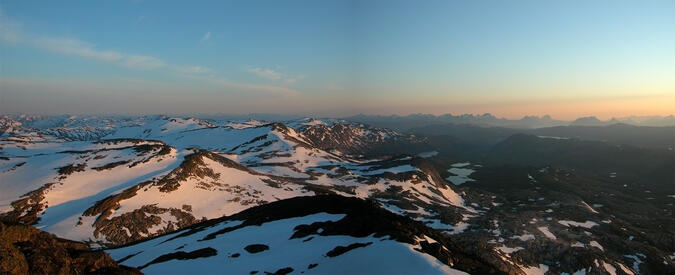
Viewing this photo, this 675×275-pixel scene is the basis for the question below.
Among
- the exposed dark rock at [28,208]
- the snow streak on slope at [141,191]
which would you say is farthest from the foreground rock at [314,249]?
the exposed dark rock at [28,208]

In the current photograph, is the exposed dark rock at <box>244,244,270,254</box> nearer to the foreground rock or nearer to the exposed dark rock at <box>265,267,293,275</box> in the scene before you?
the foreground rock

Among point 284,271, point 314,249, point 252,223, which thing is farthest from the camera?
point 252,223

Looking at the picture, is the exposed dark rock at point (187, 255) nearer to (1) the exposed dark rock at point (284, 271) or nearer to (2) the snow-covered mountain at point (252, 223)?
(2) the snow-covered mountain at point (252, 223)

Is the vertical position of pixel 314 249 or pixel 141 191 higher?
pixel 314 249

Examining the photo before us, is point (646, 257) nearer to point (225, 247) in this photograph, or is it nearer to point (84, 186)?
point (225, 247)

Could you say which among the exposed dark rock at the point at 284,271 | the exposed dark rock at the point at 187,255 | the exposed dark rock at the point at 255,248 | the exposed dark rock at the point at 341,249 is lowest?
the exposed dark rock at the point at 187,255

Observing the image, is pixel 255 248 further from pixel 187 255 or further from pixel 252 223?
pixel 252 223

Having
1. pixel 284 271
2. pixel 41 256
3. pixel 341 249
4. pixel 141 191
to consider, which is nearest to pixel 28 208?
pixel 141 191

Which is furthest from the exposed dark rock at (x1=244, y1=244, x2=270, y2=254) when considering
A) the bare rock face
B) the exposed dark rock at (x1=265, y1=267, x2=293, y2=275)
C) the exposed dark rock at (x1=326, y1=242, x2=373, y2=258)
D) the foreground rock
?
the bare rock face

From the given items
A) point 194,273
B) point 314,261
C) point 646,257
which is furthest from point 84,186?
Result: point 646,257
